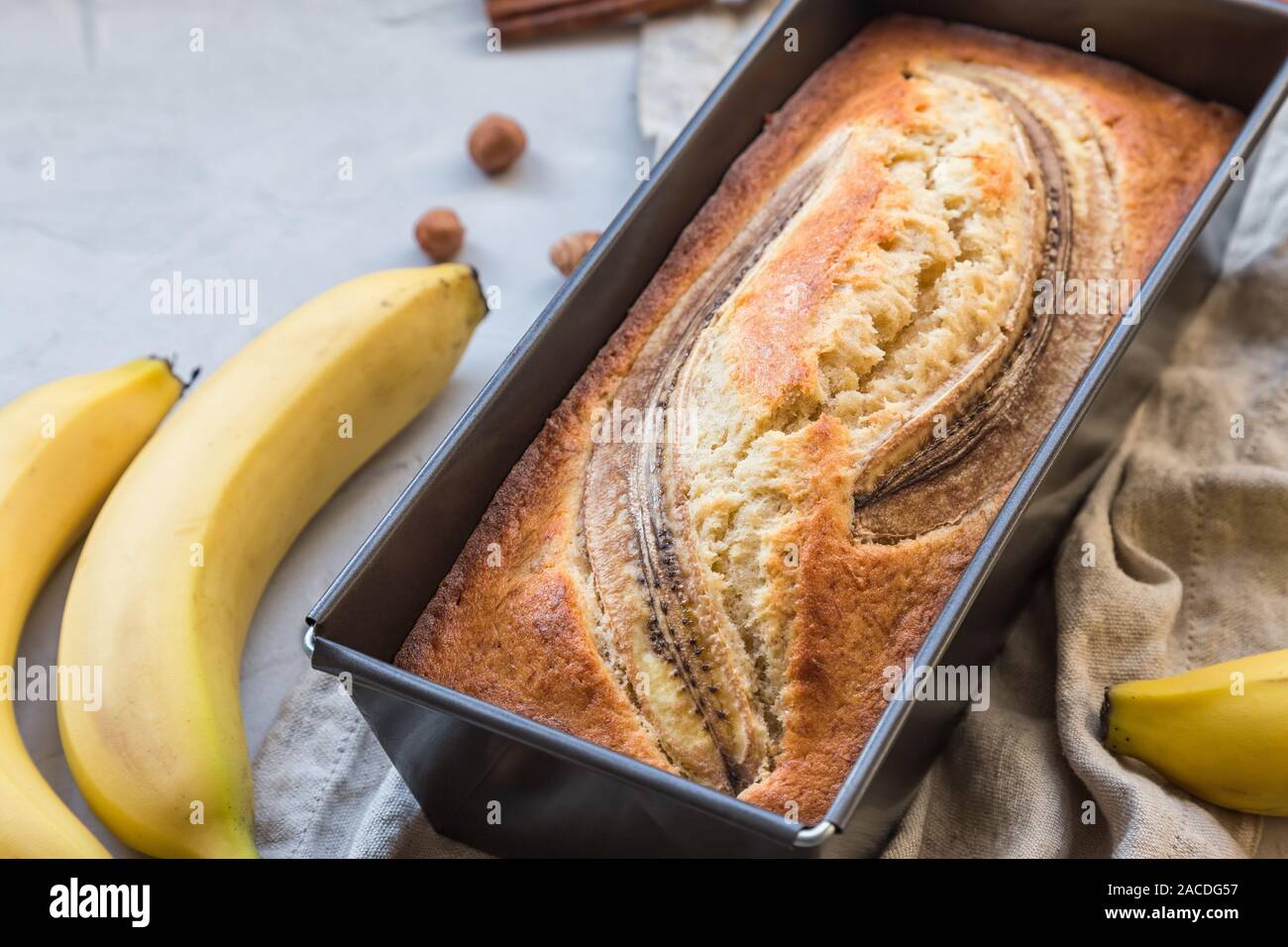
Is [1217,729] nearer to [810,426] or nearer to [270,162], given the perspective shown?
[810,426]

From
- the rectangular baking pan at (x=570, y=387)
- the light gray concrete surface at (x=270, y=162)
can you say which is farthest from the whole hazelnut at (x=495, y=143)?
the rectangular baking pan at (x=570, y=387)

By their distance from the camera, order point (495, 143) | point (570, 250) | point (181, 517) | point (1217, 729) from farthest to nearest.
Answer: point (495, 143), point (570, 250), point (181, 517), point (1217, 729)

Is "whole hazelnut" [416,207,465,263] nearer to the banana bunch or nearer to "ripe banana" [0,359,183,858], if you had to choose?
the banana bunch

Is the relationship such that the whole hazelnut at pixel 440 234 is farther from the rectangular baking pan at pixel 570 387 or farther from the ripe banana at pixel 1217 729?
the ripe banana at pixel 1217 729

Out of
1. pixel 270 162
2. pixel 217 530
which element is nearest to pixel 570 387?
pixel 217 530

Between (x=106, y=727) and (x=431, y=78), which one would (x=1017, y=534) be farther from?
(x=431, y=78)

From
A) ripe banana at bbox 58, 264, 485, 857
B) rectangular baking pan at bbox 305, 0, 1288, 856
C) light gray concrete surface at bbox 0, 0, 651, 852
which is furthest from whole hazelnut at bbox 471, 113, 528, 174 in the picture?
rectangular baking pan at bbox 305, 0, 1288, 856
